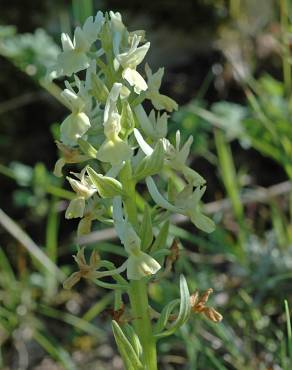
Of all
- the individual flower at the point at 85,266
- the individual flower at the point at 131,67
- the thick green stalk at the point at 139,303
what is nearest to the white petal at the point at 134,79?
the individual flower at the point at 131,67

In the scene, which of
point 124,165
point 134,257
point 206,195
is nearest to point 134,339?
point 134,257

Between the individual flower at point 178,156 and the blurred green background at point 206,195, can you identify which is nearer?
the individual flower at point 178,156

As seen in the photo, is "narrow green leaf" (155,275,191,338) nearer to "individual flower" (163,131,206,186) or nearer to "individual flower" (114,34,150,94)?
"individual flower" (163,131,206,186)

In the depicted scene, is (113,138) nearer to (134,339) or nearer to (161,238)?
(161,238)

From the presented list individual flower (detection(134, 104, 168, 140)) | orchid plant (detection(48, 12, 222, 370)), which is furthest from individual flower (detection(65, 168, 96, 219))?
individual flower (detection(134, 104, 168, 140))

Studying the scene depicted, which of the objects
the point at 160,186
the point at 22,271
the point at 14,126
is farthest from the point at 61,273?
the point at 14,126

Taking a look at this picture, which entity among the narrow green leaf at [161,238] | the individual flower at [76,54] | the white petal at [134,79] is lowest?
the narrow green leaf at [161,238]

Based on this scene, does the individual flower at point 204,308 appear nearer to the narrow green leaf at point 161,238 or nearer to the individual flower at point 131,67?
the narrow green leaf at point 161,238

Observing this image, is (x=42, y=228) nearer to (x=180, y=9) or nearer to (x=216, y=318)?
(x=180, y=9)
